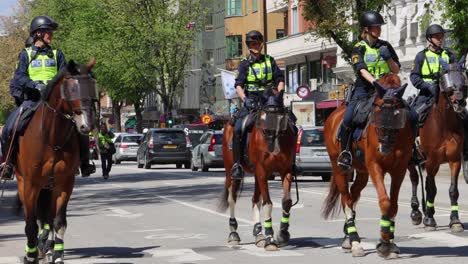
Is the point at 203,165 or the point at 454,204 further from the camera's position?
the point at 203,165

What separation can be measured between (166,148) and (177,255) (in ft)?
130

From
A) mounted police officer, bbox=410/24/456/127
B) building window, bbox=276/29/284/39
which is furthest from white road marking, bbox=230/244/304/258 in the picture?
building window, bbox=276/29/284/39

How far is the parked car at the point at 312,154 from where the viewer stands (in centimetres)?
3644

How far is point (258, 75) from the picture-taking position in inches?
631

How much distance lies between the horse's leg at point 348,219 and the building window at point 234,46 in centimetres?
8576

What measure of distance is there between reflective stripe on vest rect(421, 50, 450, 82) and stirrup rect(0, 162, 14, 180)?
629cm

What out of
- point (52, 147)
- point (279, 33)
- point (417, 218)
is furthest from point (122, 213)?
A: point (279, 33)

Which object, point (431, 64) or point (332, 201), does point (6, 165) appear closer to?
point (332, 201)

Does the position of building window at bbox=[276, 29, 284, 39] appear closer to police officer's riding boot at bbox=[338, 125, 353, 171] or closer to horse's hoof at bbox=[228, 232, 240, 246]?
horse's hoof at bbox=[228, 232, 240, 246]

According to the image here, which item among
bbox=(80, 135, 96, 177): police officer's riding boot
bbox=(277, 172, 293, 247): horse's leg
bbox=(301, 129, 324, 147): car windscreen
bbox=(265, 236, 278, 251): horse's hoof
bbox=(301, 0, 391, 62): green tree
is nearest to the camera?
bbox=(80, 135, 96, 177): police officer's riding boot

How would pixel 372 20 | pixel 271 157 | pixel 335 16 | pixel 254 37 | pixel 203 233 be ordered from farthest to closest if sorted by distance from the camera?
1. pixel 335 16
2. pixel 203 233
3. pixel 254 37
4. pixel 271 157
5. pixel 372 20

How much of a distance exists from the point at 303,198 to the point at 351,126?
12236 millimetres

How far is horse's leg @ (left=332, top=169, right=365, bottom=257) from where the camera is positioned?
13938mm

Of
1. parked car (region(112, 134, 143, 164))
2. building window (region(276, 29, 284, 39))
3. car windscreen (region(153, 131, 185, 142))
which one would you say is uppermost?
building window (region(276, 29, 284, 39))
